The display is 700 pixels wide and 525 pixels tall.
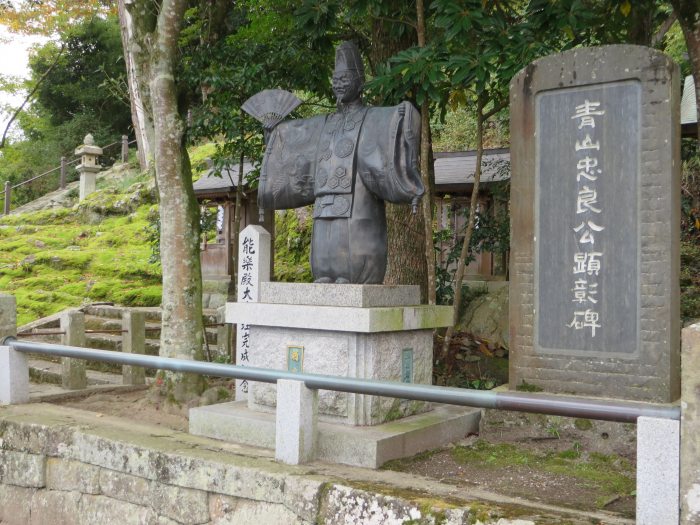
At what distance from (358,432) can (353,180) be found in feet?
5.77

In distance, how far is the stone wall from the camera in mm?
3402

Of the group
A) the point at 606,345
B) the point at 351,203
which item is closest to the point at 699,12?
the point at 606,345

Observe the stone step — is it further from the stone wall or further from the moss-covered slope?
the stone wall

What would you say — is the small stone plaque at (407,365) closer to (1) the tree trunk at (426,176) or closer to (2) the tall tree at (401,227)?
(1) the tree trunk at (426,176)

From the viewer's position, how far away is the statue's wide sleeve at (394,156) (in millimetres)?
4641

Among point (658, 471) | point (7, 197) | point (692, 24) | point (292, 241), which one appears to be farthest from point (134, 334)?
point (7, 197)

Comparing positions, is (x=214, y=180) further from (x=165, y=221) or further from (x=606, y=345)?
(x=606, y=345)

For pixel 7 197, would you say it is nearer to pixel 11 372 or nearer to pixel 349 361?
pixel 11 372

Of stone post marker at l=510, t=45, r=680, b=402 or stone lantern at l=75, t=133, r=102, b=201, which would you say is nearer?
stone post marker at l=510, t=45, r=680, b=402

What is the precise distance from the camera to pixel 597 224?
16.9 ft

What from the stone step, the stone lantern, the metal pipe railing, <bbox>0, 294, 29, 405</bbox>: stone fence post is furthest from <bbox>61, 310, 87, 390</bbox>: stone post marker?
the stone lantern

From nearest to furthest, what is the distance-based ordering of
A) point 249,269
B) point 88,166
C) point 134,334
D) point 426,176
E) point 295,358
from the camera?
point 295,358 → point 249,269 → point 426,176 → point 134,334 → point 88,166

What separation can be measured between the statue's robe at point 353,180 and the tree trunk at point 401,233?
10.8 ft

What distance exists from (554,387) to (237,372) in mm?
2623
